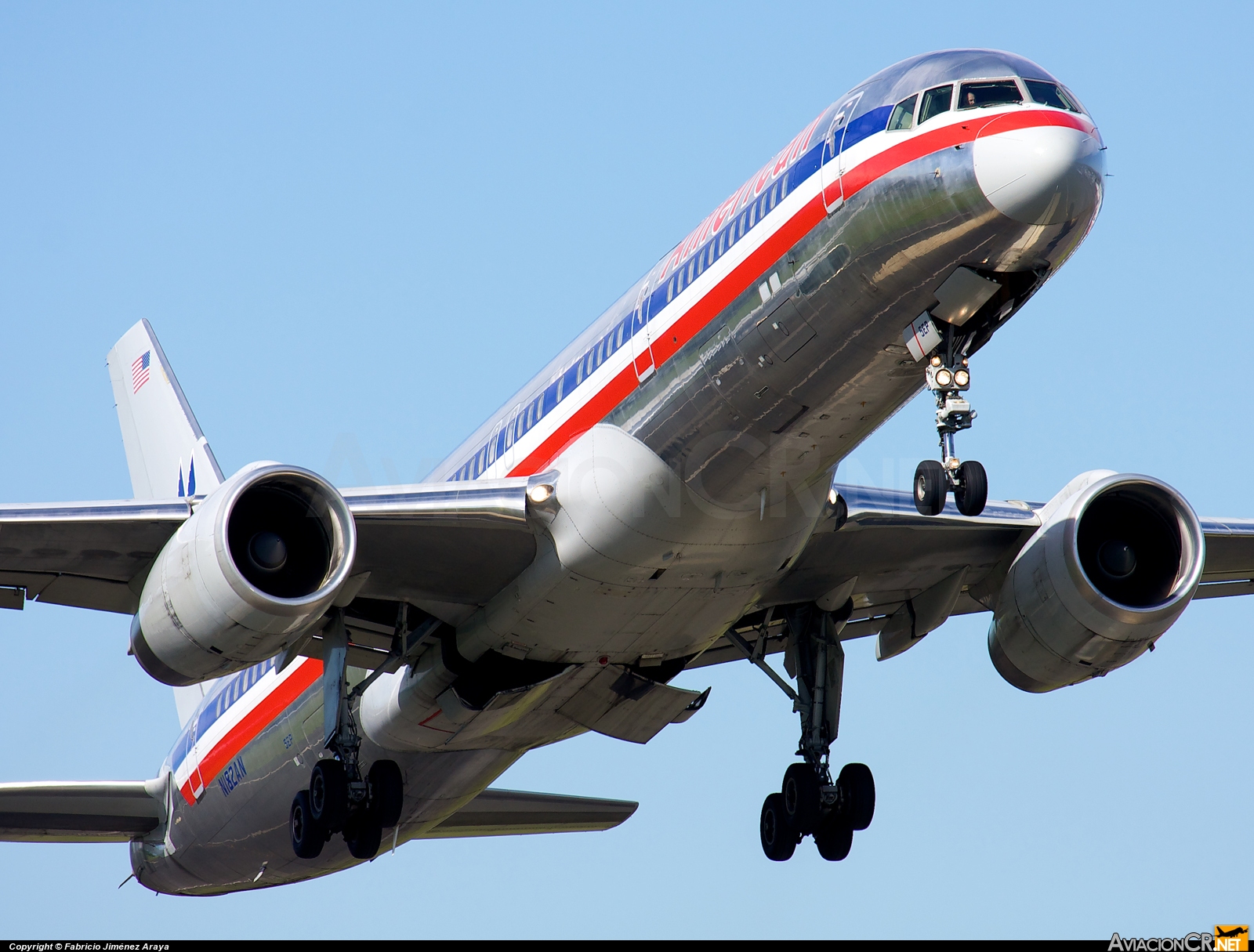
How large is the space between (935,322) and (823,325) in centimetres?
121

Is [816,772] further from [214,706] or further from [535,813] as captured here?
[214,706]

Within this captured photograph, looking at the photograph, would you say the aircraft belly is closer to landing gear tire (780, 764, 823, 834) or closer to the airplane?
the airplane

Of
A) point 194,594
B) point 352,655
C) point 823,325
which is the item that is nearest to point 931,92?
point 823,325

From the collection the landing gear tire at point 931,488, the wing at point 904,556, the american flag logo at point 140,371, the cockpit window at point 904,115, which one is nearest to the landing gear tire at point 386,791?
the wing at point 904,556

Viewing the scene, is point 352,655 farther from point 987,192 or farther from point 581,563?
point 987,192

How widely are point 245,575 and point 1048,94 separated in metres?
10.5

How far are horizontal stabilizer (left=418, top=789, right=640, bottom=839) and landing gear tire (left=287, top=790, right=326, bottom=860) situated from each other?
24.8ft

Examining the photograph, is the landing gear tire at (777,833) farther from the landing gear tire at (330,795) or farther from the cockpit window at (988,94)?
the cockpit window at (988,94)

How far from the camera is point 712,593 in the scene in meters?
20.6

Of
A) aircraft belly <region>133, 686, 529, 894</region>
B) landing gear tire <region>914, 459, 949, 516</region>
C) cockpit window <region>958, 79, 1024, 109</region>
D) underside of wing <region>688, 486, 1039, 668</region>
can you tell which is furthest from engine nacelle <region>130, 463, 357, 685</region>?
cockpit window <region>958, 79, 1024, 109</region>

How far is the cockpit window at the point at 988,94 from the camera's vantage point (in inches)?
657

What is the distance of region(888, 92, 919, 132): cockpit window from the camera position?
1720 centimetres

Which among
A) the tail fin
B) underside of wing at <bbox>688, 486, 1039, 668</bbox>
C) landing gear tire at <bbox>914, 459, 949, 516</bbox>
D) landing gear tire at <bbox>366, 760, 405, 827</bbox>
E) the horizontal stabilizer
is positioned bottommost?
landing gear tire at <bbox>366, 760, 405, 827</bbox>

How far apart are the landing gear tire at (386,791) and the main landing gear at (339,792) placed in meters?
0.01
